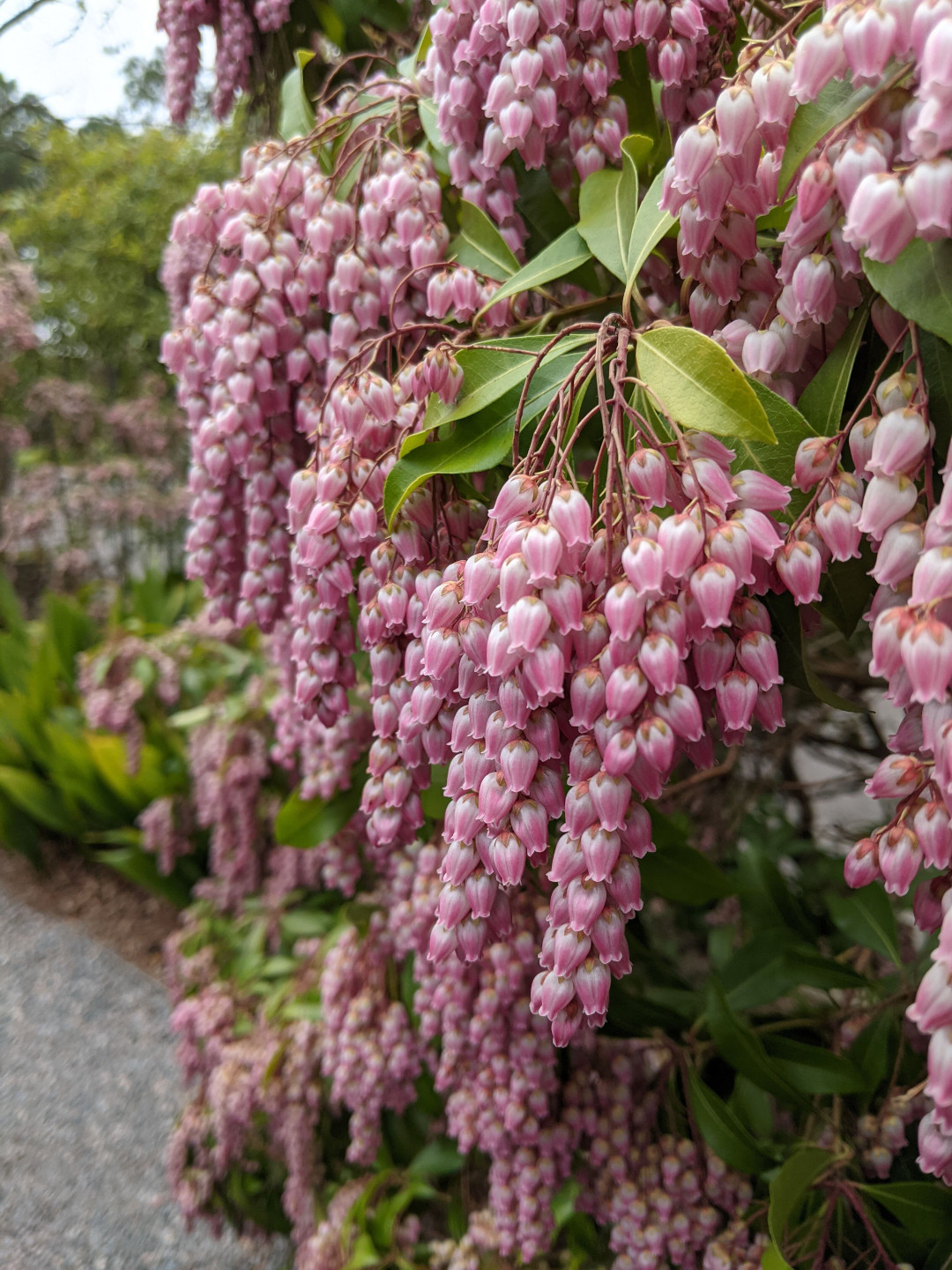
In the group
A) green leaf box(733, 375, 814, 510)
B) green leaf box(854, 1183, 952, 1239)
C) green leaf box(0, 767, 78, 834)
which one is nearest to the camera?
green leaf box(733, 375, 814, 510)

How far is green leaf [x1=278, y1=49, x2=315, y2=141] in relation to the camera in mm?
1120

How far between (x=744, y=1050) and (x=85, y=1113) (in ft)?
6.33

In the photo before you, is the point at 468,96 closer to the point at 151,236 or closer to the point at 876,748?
the point at 876,748

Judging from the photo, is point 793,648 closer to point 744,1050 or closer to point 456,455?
point 456,455

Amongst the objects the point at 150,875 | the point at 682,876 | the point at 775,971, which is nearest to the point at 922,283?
the point at 682,876

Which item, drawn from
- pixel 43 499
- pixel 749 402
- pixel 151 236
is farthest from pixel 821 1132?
pixel 151 236

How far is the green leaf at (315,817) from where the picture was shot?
1335 millimetres

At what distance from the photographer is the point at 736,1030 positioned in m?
1.12

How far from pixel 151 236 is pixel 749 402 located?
4.85 metres

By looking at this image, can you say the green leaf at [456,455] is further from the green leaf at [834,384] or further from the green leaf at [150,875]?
the green leaf at [150,875]

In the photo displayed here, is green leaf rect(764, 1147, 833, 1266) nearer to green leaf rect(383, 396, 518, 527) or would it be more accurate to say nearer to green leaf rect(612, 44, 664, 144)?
green leaf rect(383, 396, 518, 527)

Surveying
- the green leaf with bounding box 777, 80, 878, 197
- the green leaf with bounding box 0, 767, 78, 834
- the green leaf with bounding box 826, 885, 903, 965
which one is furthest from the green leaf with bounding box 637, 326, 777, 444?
the green leaf with bounding box 0, 767, 78, 834

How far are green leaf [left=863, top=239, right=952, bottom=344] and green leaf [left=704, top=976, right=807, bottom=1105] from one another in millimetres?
855

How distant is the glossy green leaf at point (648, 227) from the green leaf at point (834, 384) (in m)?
0.16
